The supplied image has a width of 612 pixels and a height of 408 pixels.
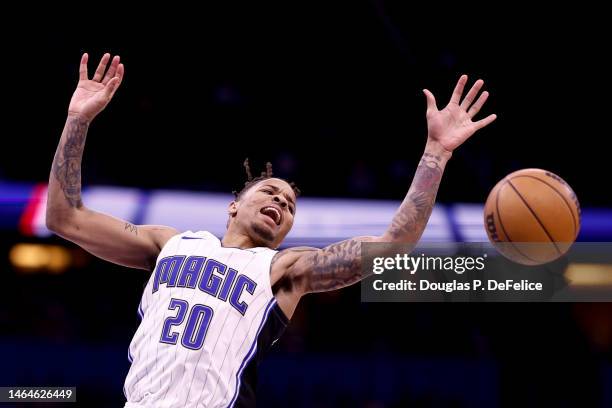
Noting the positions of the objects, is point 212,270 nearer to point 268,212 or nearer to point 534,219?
point 268,212

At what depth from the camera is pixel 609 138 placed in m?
9.05

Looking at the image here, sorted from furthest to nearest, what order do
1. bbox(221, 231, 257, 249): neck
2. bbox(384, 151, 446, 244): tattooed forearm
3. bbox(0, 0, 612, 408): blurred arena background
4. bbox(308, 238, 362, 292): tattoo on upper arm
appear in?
1. bbox(0, 0, 612, 408): blurred arena background
2. bbox(221, 231, 257, 249): neck
3. bbox(308, 238, 362, 292): tattoo on upper arm
4. bbox(384, 151, 446, 244): tattooed forearm

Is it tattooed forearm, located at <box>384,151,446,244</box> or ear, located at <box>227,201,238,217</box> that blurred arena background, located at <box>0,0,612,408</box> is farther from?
tattooed forearm, located at <box>384,151,446,244</box>

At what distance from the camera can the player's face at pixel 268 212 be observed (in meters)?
3.69

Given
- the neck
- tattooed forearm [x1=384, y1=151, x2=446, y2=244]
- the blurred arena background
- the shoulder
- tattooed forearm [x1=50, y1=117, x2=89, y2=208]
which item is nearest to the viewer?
tattooed forearm [x1=384, y1=151, x2=446, y2=244]

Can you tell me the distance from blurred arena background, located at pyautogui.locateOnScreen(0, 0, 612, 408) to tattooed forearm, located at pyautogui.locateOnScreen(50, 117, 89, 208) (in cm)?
454

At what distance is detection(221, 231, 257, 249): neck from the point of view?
12.1ft

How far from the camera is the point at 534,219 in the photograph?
3.51m

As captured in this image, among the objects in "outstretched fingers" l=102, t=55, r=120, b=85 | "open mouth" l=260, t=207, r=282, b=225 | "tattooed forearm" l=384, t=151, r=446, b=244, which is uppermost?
"outstretched fingers" l=102, t=55, r=120, b=85

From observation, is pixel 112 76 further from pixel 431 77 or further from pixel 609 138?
pixel 609 138

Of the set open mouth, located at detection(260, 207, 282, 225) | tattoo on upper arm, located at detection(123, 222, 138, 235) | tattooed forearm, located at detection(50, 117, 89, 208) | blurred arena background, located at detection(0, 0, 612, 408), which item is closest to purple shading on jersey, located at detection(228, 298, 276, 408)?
open mouth, located at detection(260, 207, 282, 225)

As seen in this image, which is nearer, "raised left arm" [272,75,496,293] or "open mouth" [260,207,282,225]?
"raised left arm" [272,75,496,293]

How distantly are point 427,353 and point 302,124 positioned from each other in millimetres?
3298

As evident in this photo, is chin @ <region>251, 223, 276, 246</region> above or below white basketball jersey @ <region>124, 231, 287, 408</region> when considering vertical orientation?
above
